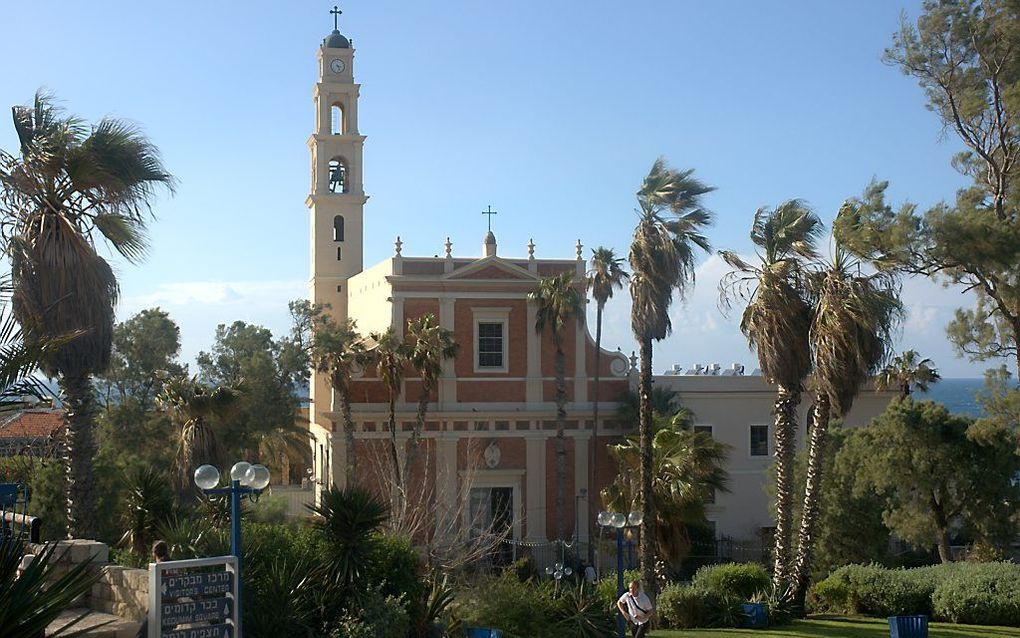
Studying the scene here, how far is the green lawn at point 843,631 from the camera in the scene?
68.0ft

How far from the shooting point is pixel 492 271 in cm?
3909

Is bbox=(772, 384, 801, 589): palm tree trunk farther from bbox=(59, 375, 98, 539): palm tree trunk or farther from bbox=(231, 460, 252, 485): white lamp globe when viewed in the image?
bbox=(231, 460, 252, 485): white lamp globe

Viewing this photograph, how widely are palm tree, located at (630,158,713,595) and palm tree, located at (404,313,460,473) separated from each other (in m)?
9.77

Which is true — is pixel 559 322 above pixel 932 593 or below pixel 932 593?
above

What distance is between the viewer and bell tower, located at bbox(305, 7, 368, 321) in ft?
146

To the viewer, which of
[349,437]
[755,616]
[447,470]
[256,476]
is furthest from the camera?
[349,437]

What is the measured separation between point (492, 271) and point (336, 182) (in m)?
9.27

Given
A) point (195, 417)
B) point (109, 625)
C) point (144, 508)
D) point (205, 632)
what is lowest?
point (109, 625)

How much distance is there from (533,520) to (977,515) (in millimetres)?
13754

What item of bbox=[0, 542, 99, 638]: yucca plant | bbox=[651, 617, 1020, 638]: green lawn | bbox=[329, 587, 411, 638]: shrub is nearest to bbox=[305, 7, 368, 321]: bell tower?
bbox=[651, 617, 1020, 638]: green lawn

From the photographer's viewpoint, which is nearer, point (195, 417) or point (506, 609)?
point (506, 609)

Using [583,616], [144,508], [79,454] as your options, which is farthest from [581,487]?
[144,508]

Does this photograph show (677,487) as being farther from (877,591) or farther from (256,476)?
(256,476)

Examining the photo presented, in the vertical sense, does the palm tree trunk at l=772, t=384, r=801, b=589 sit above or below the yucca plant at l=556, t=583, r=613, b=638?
above
